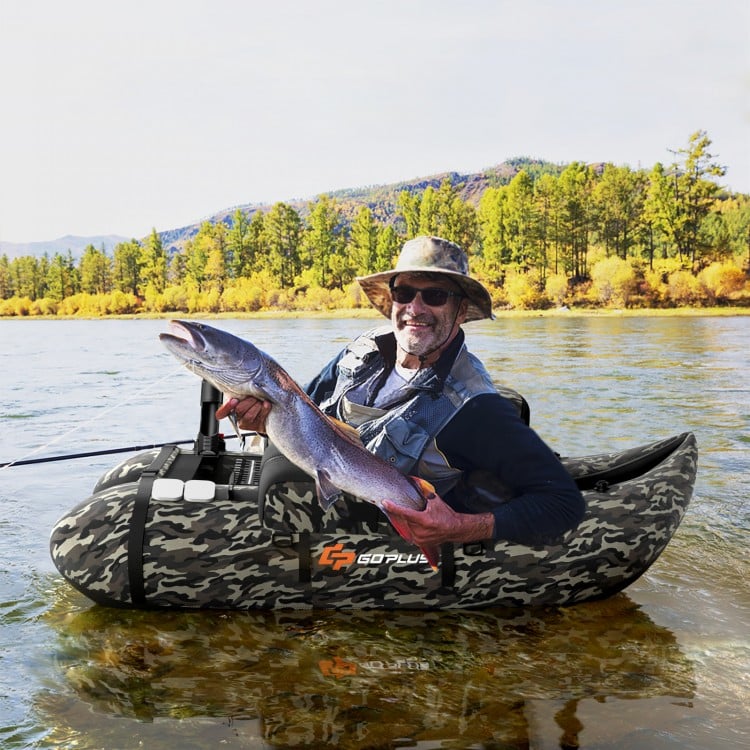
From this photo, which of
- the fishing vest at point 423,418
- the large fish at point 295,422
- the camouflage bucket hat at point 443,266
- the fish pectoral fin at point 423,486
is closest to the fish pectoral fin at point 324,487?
the large fish at point 295,422

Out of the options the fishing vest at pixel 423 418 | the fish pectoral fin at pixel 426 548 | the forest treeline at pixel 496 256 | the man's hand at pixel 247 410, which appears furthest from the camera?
the forest treeline at pixel 496 256

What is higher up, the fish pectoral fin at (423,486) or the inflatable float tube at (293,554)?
the fish pectoral fin at (423,486)

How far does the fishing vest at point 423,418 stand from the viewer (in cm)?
434

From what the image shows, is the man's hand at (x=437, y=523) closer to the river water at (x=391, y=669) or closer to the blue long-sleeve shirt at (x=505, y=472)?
the blue long-sleeve shirt at (x=505, y=472)

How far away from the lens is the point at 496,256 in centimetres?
8519

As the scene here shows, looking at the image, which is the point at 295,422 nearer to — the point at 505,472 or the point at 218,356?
the point at 218,356

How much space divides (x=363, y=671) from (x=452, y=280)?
81.3 inches

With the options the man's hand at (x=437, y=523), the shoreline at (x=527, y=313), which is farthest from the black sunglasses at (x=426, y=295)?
the shoreline at (x=527, y=313)

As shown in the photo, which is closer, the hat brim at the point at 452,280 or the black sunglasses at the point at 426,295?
the hat brim at the point at 452,280

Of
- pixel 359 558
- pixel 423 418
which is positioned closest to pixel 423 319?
pixel 423 418

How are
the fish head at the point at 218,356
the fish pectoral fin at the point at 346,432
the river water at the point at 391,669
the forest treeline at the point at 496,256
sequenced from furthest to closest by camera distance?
1. the forest treeline at the point at 496,256
2. the fish pectoral fin at the point at 346,432
3. the river water at the point at 391,669
4. the fish head at the point at 218,356

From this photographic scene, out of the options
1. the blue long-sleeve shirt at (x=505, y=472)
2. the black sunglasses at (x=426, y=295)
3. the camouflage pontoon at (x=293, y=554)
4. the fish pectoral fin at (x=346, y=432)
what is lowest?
the camouflage pontoon at (x=293, y=554)

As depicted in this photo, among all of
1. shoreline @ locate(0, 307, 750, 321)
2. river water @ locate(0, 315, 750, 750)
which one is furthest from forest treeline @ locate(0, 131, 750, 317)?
river water @ locate(0, 315, 750, 750)

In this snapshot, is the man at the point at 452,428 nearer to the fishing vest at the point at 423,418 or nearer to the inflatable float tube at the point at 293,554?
the fishing vest at the point at 423,418
